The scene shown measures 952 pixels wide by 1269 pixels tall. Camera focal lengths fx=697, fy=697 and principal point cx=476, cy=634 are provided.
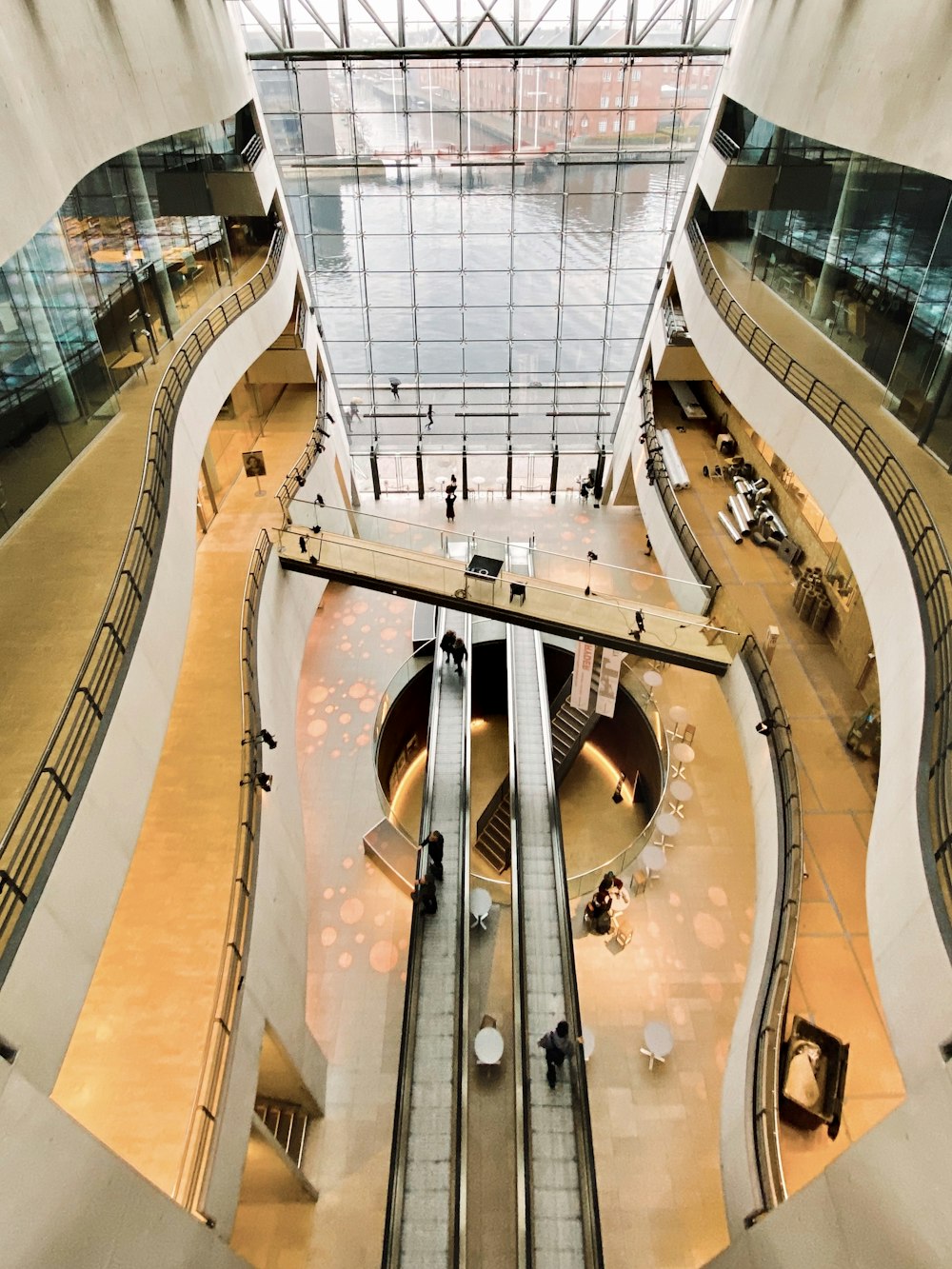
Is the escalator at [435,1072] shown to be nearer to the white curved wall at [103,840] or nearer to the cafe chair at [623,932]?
the cafe chair at [623,932]

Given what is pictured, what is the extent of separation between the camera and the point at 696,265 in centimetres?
1530

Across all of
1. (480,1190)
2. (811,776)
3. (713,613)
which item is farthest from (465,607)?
(480,1190)

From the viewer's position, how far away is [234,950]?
280 inches

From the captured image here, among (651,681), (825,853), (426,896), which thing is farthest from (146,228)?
(825,853)

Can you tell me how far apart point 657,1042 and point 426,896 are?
12.4ft

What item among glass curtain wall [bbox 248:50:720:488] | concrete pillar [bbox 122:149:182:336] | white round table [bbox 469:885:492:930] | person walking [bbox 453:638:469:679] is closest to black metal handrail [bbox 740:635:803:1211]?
white round table [bbox 469:885:492:930]

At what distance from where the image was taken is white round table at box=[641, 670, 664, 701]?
14328 millimetres

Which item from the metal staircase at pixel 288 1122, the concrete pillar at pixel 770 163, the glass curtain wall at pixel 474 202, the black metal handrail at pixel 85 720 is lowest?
the metal staircase at pixel 288 1122

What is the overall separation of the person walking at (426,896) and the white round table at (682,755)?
5.26 m

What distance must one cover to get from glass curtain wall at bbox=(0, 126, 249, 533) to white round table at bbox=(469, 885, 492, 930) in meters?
8.13

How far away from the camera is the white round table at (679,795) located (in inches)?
494

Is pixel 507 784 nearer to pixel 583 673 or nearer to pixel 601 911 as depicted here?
pixel 583 673

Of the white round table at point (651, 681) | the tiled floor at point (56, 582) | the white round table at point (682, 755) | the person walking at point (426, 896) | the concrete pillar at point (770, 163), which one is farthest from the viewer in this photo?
the white round table at point (651, 681)

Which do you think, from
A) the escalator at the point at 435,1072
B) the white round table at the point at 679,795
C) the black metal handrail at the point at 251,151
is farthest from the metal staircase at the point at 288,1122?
the black metal handrail at the point at 251,151
